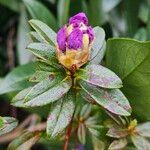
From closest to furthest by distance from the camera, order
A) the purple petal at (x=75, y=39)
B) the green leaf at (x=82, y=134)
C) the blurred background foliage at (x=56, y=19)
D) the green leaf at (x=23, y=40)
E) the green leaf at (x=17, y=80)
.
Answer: the purple petal at (x=75, y=39), the green leaf at (x=82, y=134), the green leaf at (x=17, y=80), the blurred background foliage at (x=56, y=19), the green leaf at (x=23, y=40)

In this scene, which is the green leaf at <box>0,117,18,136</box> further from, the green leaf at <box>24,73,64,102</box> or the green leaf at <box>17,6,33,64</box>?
the green leaf at <box>17,6,33,64</box>

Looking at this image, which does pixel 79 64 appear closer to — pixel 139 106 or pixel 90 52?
pixel 90 52

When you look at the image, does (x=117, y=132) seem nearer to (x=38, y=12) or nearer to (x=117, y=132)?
(x=117, y=132)

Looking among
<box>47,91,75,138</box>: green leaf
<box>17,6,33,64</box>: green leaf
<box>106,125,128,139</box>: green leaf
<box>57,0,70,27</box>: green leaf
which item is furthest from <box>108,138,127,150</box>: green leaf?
<box>17,6,33,64</box>: green leaf

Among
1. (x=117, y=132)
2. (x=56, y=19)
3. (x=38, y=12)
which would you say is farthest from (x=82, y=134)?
(x=56, y=19)

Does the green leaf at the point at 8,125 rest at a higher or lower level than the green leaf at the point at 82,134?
higher

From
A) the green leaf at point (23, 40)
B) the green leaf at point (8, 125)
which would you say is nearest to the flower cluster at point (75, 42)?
the green leaf at point (8, 125)

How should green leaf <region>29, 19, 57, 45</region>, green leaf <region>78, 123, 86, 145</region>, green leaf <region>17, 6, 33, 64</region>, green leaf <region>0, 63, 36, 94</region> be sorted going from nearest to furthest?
green leaf <region>29, 19, 57, 45</region>, green leaf <region>78, 123, 86, 145</region>, green leaf <region>0, 63, 36, 94</region>, green leaf <region>17, 6, 33, 64</region>

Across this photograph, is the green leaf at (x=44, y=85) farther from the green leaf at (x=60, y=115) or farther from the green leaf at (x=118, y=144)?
the green leaf at (x=118, y=144)
